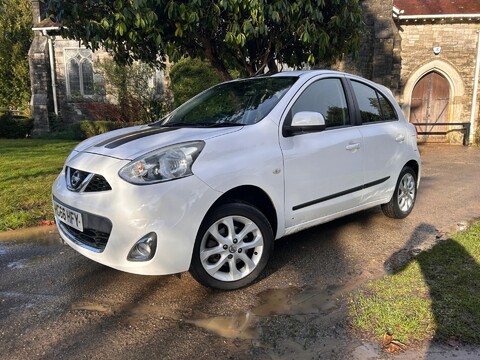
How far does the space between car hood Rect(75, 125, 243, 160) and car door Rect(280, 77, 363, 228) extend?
0.63m

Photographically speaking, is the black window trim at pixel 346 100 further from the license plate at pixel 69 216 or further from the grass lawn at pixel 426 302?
the license plate at pixel 69 216

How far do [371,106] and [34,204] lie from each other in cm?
492

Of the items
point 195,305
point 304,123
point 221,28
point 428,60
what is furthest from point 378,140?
point 428,60

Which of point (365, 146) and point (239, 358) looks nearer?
point (239, 358)

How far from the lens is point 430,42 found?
1581 cm

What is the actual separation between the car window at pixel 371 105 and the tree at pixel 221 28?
1.79 m

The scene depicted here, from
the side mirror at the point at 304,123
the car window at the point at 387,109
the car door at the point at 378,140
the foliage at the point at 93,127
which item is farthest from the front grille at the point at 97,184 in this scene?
the foliage at the point at 93,127

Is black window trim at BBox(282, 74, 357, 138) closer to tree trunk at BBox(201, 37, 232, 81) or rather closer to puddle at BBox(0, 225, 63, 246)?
puddle at BBox(0, 225, 63, 246)

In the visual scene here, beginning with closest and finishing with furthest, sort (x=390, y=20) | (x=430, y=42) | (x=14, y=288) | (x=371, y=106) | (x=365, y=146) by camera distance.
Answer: (x=14, y=288), (x=365, y=146), (x=371, y=106), (x=390, y=20), (x=430, y=42)

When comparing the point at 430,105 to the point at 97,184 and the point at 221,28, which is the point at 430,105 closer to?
the point at 221,28

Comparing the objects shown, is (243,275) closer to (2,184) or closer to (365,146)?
(365,146)

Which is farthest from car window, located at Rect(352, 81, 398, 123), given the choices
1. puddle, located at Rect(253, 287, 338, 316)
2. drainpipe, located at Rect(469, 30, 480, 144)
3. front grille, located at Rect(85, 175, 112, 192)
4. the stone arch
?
drainpipe, located at Rect(469, 30, 480, 144)

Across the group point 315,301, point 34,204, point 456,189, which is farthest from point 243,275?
point 456,189

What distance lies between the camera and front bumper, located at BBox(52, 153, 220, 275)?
2939 millimetres
